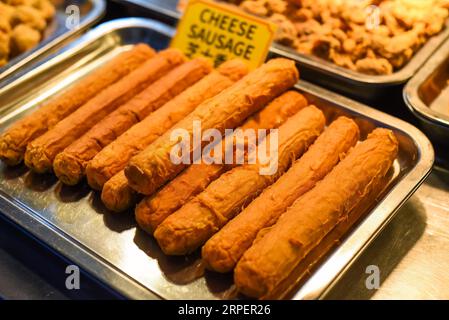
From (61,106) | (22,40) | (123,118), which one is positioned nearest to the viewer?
(123,118)

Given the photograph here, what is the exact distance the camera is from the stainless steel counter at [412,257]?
2041mm

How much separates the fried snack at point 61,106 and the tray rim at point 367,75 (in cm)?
77

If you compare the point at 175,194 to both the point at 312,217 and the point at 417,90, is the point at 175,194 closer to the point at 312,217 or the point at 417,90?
the point at 312,217

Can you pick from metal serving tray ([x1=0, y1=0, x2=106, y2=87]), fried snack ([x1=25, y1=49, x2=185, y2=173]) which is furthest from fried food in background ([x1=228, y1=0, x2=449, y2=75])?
metal serving tray ([x1=0, y1=0, x2=106, y2=87])

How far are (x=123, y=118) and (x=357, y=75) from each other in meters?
1.21

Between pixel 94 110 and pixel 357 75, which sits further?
pixel 357 75

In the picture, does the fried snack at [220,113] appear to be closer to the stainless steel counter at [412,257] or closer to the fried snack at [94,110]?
the fried snack at [94,110]

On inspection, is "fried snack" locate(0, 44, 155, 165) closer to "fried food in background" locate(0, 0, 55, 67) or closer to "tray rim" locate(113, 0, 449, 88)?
"fried food in background" locate(0, 0, 55, 67)

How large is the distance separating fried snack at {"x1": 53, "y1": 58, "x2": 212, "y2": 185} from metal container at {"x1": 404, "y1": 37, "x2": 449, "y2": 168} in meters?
1.04

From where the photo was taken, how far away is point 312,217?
1903mm

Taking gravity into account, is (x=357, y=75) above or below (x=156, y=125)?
above

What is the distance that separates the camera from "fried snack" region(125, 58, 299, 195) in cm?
206

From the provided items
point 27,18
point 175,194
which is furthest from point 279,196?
point 27,18

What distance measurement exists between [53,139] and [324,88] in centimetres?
142
